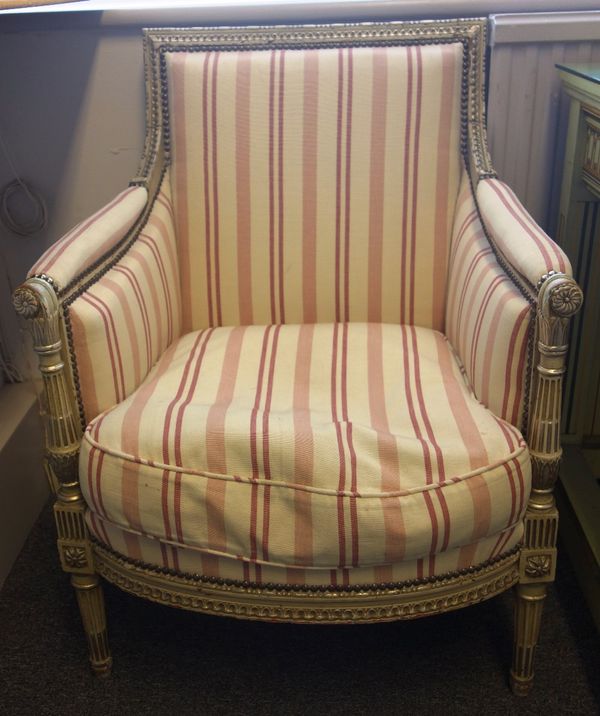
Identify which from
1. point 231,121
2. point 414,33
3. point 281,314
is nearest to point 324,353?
point 281,314

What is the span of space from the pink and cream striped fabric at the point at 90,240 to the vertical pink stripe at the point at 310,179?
0.82ft

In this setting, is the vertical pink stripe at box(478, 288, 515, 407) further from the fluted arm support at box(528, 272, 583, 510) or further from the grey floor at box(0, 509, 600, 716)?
the grey floor at box(0, 509, 600, 716)

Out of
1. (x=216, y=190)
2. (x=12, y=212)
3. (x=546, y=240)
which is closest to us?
(x=546, y=240)

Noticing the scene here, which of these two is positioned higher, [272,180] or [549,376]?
[272,180]

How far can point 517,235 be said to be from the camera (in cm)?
102

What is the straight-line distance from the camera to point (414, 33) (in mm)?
1283

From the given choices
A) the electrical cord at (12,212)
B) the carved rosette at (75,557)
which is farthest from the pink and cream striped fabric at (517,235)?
the electrical cord at (12,212)

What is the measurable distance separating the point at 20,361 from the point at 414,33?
0.97 meters

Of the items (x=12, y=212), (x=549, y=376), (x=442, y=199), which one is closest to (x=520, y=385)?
(x=549, y=376)

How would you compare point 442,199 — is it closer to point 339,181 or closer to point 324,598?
point 339,181

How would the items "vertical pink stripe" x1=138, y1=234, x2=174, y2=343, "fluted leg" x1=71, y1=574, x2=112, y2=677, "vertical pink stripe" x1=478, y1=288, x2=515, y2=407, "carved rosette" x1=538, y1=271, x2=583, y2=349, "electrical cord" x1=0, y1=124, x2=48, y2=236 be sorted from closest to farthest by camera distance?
"carved rosette" x1=538, y1=271, x2=583, y2=349, "vertical pink stripe" x1=478, y1=288, x2=515, y2=407, "fluted leg" x1=71, y1=574, x2=112, y2=677, "vertical pink stripe" x1=138, y1=234, x2=174, y2=343, "electrical cord" x1=0, y1=124, x2=48, y2=236

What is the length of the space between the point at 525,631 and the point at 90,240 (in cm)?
75

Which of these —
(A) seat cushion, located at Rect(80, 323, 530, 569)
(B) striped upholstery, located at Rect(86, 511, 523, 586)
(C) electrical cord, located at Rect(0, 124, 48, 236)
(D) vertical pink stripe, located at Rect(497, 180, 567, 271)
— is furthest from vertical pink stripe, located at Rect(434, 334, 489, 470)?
(C) electrical cord, located at Rect(0, 124, 48, 236)

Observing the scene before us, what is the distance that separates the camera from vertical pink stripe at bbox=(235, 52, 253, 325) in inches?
50.5
